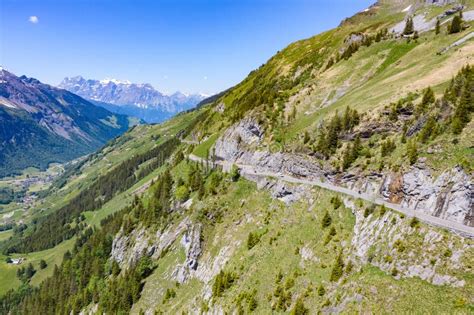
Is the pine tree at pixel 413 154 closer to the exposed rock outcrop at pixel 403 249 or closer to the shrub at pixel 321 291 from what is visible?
the exposed rock outcrop at pixel 403 249

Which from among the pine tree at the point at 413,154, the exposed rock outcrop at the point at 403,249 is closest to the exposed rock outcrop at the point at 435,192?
the pine tree at the point at 413,154

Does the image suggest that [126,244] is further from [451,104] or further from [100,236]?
[451,104]

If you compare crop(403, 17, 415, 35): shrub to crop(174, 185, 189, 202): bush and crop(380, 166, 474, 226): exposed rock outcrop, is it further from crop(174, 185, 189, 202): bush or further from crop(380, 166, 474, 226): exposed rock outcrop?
crop(174, 185, 189, 202): bush

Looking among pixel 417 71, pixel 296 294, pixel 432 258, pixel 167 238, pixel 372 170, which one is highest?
pixel 417 71

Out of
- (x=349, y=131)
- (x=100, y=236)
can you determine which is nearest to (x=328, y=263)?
(x=349, y=131)

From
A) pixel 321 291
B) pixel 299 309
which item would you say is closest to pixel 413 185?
pixel 321 291

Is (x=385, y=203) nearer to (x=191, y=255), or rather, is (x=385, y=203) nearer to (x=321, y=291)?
(x=321, y=291)

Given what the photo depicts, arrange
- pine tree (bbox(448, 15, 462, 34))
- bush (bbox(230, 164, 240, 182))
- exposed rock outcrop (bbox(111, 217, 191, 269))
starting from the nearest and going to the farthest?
1. pine tree (bbox(448, 15, 462, 34))
2. bush (bbox(230, 164, 240, 182))
3. exposed rock outcrop (bbox(111, 217, 191, 269))

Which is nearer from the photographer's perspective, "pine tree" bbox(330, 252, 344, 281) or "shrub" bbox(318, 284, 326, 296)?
"shrub" bbox(318, 284, 326, 296)

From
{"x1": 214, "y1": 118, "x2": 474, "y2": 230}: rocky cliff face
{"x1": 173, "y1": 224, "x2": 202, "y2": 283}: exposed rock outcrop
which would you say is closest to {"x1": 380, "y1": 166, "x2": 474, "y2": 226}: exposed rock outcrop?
{"x1": 214, "y1": 118, "x2": 474, "y2": 230}: rocky cliff face
